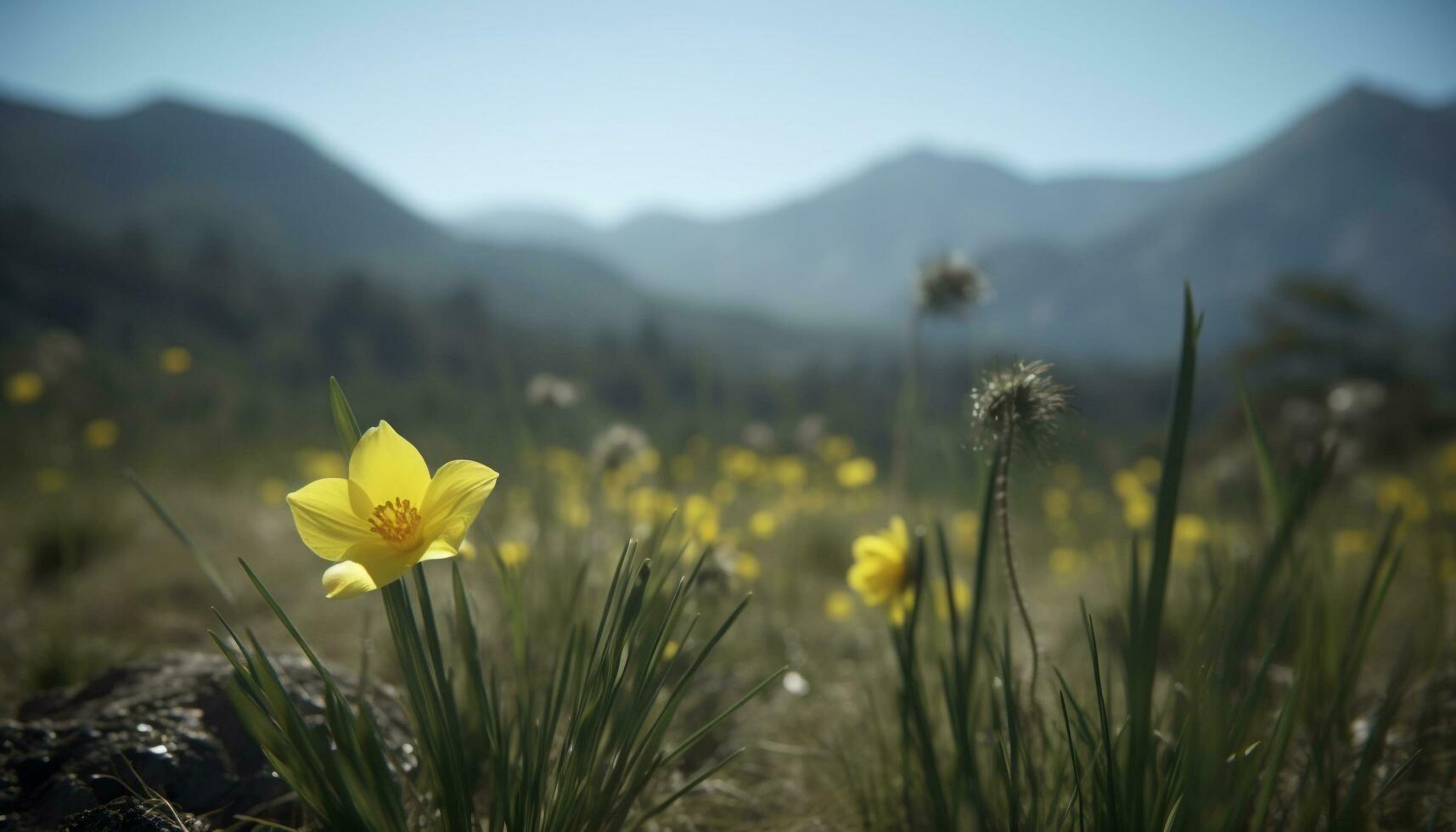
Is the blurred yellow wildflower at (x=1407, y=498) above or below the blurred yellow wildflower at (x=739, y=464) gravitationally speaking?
below

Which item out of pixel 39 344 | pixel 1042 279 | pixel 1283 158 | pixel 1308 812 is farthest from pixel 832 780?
pixel 1283 158

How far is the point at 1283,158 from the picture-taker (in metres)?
166

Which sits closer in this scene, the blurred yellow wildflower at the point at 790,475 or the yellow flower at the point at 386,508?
the yellow flower at the point at 386,508

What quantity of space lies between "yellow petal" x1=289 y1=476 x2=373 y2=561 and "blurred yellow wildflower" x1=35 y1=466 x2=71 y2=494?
14.6 feet

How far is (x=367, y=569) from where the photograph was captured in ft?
3.16

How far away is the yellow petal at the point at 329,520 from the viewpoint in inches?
39.6

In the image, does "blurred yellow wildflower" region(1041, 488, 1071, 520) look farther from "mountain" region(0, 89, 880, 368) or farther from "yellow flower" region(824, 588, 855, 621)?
"mountain" region(0, 89, 880, 368)

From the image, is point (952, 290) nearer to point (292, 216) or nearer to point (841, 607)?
point (841, 607)

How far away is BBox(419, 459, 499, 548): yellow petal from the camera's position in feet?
3.26

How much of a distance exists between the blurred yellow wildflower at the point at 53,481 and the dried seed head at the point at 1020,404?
5.15 metres

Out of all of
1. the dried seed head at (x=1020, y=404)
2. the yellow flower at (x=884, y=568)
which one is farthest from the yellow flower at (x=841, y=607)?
the dried seed head at (x=1020, y=404)

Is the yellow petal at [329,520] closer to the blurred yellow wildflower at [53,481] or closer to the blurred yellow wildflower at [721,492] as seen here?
the blurred yellow wildflower at [721,492]

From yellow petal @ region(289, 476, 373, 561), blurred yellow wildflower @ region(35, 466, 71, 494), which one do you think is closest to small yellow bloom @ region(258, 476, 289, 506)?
blurred yellow wildflower @ region(35, 466, 71, 494)

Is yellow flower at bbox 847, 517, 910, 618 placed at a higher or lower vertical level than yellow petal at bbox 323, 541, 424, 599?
lower
